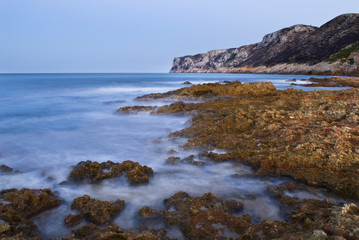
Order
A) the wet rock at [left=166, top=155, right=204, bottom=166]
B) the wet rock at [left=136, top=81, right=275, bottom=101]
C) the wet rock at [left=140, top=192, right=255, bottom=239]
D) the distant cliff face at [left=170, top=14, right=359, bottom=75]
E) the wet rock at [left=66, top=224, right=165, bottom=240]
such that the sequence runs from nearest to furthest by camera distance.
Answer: the wet rock at [left=66, top=224, right=165, bottom=240]
the wet rock at [left=140, top=192, right=255, bottom=239]
the wet rock at [left=166, top=155, right=204, bottom=166]
the wet rock at [left=136, top=81, right=275, bottom=101]
the distant cliff face at [left=170, top=14, right=359, bottom=75]

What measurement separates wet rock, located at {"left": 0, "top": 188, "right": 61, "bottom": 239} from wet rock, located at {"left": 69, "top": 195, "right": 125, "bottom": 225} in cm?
42

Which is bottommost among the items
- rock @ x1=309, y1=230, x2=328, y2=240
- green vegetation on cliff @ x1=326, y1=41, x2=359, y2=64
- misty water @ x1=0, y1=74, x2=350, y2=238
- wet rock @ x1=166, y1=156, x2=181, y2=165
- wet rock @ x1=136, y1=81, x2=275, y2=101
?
misty water @ x1=0, y1=74, x2=350, y2=238

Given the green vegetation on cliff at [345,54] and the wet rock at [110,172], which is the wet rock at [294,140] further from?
the green vegetation on cliff at [345,54]

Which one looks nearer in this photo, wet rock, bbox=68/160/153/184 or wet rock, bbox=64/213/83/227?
wet rock, bbox=64/213/83/227

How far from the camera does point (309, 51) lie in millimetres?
68625

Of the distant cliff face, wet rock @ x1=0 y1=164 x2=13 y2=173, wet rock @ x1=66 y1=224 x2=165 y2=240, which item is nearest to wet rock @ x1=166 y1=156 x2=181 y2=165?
wet rock @ x1=66 y1=224 x2=165 y2=240

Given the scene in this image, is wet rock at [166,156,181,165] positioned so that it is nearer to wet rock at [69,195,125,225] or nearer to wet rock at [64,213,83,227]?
wet rock at [69,195,125,225]

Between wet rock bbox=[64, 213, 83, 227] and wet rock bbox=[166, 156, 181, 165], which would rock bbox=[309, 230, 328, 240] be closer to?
wet rock bbox=[64, 213, 83, 227]

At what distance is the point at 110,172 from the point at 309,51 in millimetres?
76010

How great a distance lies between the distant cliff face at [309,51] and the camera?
167 ft

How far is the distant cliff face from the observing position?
50772mm

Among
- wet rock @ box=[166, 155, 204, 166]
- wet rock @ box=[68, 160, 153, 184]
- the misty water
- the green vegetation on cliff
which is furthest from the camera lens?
the green vegetation on cliff

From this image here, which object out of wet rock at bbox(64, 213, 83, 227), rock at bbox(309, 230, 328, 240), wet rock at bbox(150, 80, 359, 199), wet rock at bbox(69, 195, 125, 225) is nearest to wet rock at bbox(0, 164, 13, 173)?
wet rock at bbox(69, 195, 125, 225)

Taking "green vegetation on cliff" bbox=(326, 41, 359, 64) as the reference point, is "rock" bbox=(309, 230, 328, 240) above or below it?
below
